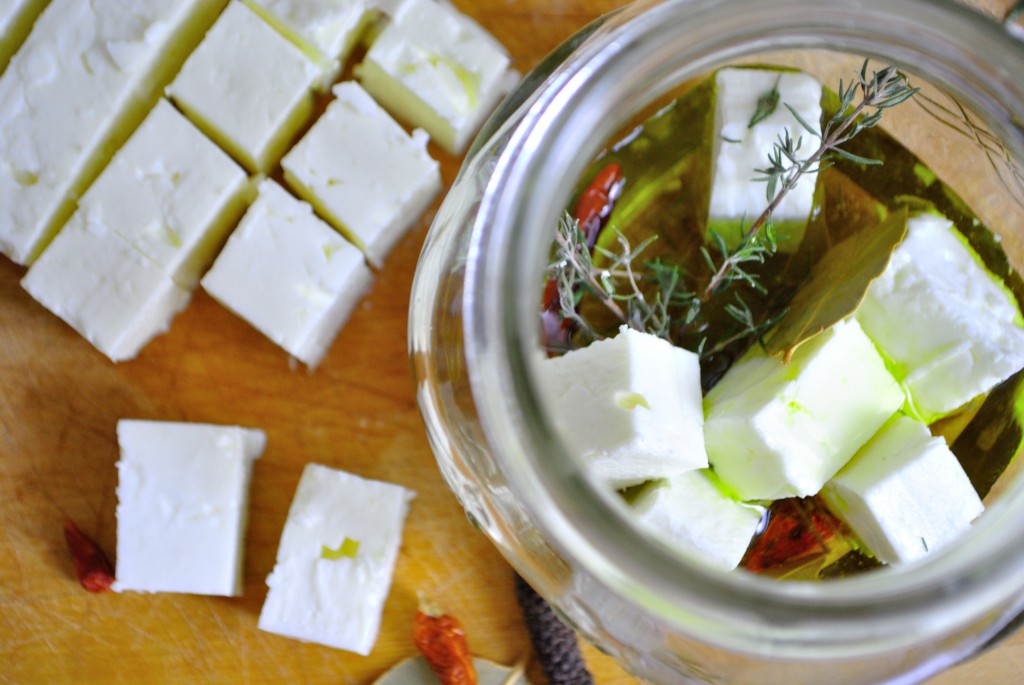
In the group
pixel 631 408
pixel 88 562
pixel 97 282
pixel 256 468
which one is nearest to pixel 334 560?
pixel 256 468

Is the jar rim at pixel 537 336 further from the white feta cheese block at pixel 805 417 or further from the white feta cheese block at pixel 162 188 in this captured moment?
the white feta cheese block at pixel 162 188

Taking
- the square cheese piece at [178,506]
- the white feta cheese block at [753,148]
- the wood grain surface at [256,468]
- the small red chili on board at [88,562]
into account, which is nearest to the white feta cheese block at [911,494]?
the white feta cheese block at [753,148]

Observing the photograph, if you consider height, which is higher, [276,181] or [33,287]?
[276,181]

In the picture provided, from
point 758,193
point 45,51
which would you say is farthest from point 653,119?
point 45,51

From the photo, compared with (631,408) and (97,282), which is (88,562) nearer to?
(97,282)

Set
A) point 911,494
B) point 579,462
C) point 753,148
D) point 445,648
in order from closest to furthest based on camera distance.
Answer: point 579,462, point 911,494, point 753,148, point 445,648

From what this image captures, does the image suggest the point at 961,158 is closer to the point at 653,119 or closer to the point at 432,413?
the point at 653,119
